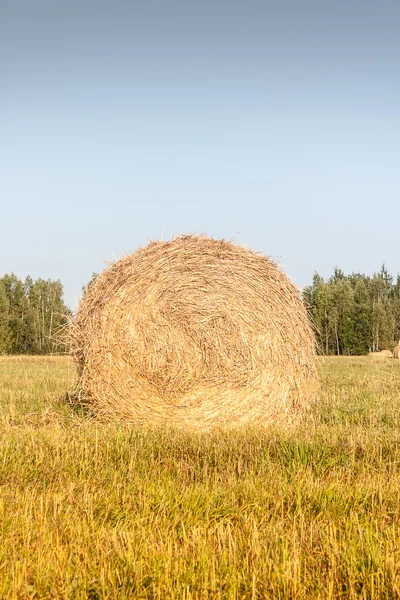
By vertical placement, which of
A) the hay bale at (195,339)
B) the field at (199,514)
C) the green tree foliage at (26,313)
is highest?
the green tree foliage at (26,313)

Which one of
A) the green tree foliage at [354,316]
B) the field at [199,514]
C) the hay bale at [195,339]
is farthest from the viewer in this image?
the green tree foliage at [354,316]

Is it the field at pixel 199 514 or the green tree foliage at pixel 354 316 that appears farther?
the green tree foliage at pixel 354 316

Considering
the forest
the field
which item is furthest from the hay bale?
the forest

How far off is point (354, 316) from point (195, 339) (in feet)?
167

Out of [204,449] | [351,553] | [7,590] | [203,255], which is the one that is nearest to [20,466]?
[204,449]

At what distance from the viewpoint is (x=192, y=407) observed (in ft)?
25.4

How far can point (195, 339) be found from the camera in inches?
313

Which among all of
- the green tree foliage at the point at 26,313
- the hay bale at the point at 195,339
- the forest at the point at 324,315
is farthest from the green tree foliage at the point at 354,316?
the hay bale at the point at 195,339

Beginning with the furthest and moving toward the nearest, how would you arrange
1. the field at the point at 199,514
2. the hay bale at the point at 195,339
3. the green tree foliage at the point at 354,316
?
the green tree foliage at the point at 354,316 → the hay bale at the point at 195,339 → the field at the point at 199,514

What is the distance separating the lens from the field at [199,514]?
2861mm

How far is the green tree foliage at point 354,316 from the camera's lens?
55031 millimetres

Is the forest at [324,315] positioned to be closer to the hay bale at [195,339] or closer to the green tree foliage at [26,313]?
the green tree foliage at [26,313]

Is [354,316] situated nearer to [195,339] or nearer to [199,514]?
[195,339]

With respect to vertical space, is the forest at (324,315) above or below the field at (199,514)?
above
